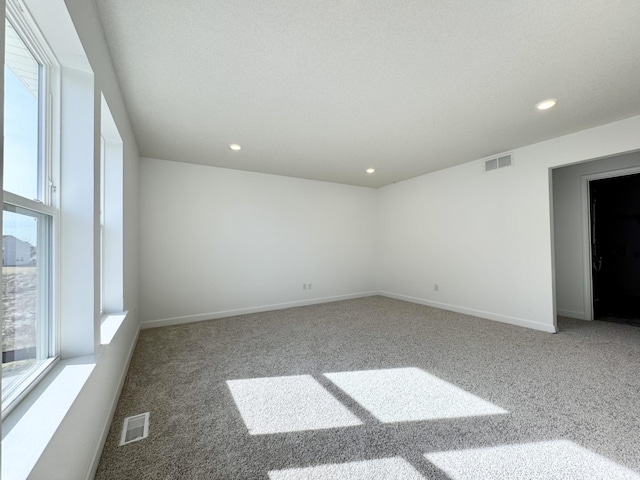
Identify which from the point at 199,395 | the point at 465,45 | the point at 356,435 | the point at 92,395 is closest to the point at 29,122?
the point at 92,395

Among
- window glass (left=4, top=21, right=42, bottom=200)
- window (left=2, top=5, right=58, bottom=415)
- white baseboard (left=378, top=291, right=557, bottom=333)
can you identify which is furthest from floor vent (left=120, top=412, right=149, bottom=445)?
white baseboard (left=378, top=291, right=557, bottom=333)

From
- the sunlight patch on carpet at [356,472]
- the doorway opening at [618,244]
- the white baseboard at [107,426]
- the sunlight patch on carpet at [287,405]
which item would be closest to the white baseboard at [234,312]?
the white baseboard at [107,426]

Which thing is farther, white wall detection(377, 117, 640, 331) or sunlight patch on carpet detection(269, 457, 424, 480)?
white wall detection(377, 117, 640, 331)

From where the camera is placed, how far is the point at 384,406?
1.97 meters

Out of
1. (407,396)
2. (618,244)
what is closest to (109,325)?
(407,396)

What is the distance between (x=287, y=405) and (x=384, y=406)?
28.2 inches

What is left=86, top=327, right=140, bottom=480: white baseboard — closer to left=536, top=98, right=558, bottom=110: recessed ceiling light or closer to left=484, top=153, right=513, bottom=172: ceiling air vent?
left=536, top=98, right=558, bottom=110: recessed ceiling light

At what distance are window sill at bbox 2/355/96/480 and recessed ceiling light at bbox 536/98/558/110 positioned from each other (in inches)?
161

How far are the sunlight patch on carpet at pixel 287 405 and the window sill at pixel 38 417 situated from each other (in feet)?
3.37

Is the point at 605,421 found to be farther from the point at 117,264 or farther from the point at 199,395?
the point at 117,264

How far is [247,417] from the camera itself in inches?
73.4

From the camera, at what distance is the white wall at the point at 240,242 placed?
4027 millimetres

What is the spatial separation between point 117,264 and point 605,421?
3.90 m

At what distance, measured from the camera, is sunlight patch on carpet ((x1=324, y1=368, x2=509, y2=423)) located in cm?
188
